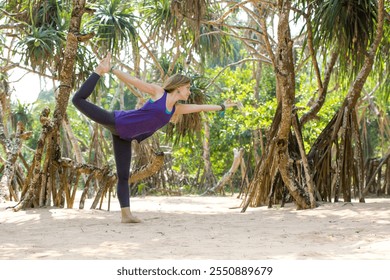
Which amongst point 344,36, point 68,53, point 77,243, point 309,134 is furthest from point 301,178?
point 309,134

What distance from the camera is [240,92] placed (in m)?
14.8

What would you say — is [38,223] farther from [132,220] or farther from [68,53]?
[68,53]

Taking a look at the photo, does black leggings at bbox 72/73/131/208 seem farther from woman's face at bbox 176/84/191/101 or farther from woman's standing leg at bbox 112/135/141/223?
woman's face at bbox 176/84/191/101

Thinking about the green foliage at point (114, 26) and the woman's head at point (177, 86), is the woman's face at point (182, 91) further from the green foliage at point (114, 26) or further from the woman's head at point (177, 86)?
the green foliage at point (114, 26)

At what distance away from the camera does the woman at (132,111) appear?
465 centimetres

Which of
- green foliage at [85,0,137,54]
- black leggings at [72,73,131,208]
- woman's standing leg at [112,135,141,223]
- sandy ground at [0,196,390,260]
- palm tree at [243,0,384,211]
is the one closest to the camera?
sandy ground at [0,196,390,260]

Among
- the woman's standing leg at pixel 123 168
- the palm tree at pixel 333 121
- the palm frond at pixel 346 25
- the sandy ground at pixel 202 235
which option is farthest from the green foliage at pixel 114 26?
the woman's standing leg at pixel 123 168

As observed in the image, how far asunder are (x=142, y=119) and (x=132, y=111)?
10 cm

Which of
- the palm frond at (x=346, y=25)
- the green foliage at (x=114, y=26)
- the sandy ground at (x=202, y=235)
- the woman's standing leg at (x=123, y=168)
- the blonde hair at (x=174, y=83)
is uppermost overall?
the green foliage at (x=114, y=26)

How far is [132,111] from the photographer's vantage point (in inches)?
186

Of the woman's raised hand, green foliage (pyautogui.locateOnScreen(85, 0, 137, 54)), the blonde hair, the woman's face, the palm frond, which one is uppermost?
green foliage (pyautogui.locateOnScreen(85, 0, 137, 54))

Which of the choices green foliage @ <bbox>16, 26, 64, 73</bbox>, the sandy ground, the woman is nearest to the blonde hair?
the woman

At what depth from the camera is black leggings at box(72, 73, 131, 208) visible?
463 cm

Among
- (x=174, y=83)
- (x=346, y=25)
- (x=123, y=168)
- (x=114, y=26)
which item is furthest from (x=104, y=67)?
(x=114, y=26)
